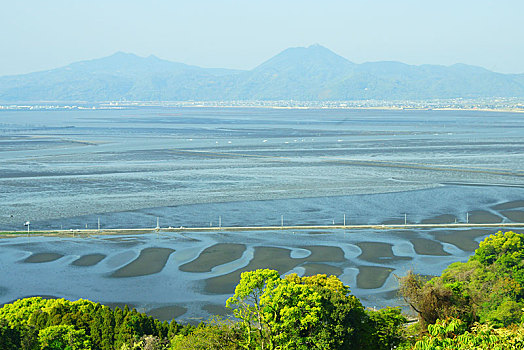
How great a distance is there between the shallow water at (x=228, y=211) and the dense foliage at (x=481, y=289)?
4985 millimetres

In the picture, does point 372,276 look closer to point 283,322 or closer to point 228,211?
point 283,322

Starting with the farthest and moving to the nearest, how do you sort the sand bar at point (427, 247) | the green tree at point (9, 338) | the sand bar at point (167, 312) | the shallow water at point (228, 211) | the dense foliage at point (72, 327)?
the sand bar at point (427, 247) → the shallow water at point (228, 211) → the sand bar at point (167, 312) → the dense foliage at point (72, 327) → the green tree at point (9, 338)

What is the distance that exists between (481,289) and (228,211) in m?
29.2

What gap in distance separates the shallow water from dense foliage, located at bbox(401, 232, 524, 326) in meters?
4.99

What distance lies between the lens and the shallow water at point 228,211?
35.1 metres

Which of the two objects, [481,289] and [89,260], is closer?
[481,289]

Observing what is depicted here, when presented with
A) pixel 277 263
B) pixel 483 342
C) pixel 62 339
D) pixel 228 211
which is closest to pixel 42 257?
pixel 277 263

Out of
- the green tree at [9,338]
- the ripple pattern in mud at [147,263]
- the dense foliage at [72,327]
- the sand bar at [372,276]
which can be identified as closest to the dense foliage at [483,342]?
the dense foliage at [72,327]

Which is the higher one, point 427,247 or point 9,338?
point 9,338

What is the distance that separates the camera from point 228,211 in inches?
2072

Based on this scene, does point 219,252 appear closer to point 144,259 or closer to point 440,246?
point 144,259

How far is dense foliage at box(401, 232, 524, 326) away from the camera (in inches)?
778

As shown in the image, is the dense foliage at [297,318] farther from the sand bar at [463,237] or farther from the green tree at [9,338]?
the sand bar at [463,237]

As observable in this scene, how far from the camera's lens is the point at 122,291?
109 ft
